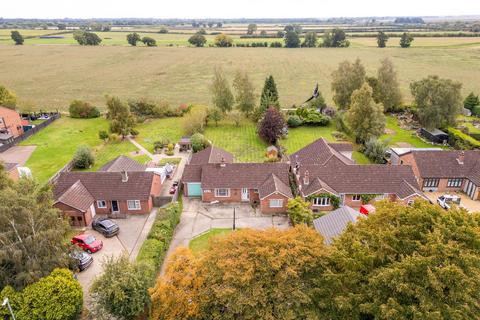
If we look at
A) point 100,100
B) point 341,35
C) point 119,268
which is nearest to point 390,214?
point 119,268

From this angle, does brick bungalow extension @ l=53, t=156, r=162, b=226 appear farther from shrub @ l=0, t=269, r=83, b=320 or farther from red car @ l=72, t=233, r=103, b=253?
shrub @ l=0, t=269, r=83, b=320

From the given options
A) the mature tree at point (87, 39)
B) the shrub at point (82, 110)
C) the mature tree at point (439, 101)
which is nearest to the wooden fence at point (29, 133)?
the shrub at point (82, 110)

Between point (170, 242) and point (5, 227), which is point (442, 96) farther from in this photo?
point (5, 227)

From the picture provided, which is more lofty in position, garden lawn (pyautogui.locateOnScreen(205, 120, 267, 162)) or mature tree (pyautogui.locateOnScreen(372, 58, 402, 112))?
mature tree (pyautogui.locateOnScreen(372, 58, 402, 112))

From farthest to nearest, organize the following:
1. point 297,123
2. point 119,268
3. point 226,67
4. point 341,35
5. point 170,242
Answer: point 341,35 → point 226,67 → point 297,123 → point 170,242 → point 119,268

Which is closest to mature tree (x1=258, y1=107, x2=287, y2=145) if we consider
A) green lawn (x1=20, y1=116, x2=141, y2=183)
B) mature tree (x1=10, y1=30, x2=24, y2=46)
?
green lawn (x1=20, y1=116, x2=141, y2=183)

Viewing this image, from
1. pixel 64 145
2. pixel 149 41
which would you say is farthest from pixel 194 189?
pixel 149 41

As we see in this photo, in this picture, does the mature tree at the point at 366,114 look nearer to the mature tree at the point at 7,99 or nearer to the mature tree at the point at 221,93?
the mature tree at the point at 221,93
